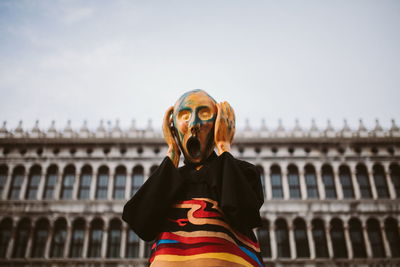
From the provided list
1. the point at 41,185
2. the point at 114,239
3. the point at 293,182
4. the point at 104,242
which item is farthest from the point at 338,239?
the point at 41,185

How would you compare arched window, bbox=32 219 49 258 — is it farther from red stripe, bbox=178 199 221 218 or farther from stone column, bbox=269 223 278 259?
red stripe, bbox=178 199 221 218

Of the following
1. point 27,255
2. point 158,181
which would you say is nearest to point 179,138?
point 158,181

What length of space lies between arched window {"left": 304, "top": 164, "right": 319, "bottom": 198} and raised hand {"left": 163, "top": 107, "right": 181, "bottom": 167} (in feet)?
61.5

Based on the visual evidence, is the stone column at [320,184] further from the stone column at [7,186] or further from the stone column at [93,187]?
the stone column at [7,186]

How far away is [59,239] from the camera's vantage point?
65.0 ft

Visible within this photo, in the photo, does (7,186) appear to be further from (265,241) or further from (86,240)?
(265,241)

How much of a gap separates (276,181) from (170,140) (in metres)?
18.7

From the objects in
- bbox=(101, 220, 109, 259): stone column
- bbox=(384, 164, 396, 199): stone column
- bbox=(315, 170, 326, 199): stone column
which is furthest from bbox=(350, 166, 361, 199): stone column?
bbox=(101, 220, 109, 259): stone column

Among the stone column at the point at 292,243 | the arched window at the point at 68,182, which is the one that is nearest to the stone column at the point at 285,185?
the stone column at the point at 292,243

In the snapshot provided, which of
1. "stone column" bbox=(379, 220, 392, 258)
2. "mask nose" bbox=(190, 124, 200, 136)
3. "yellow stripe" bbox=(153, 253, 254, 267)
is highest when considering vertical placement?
"stone column" bbox=(379, 220, 392, 258)

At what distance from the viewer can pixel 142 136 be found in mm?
21703

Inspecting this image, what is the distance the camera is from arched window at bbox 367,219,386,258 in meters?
19.3

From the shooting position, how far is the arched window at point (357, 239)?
19.4 m

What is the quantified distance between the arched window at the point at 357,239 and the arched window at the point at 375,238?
453 millimetres
